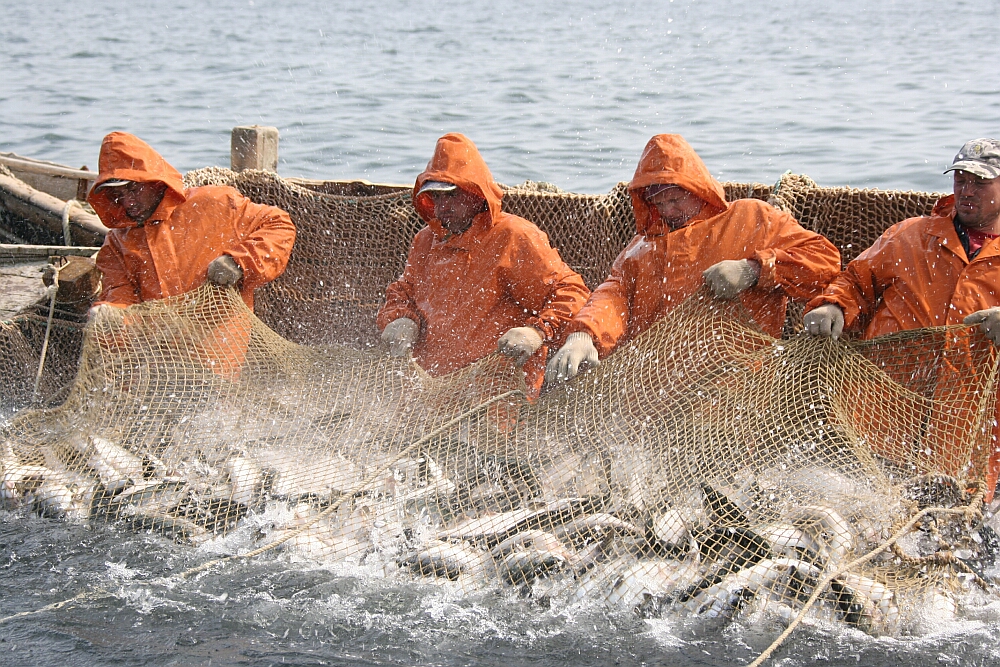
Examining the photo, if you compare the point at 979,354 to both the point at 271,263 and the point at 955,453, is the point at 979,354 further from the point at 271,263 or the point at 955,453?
the point at 271,263

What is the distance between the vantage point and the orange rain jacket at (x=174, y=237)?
571 centimetres

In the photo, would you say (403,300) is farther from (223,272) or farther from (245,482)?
(245,482)

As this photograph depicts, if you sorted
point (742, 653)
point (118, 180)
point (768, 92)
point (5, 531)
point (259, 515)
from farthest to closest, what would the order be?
1. point (768, 92)
2. point (118, 180)
3. point (5, 531)
4. point (259, 515)
5. point (742, 653)

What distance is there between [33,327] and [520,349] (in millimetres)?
3487

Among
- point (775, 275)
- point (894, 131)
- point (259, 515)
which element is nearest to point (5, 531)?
point (259, 515)

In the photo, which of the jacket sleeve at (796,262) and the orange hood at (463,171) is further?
the orange hood at (463,171)

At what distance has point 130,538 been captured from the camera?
444 centimetres

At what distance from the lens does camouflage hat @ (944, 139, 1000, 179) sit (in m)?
4.04

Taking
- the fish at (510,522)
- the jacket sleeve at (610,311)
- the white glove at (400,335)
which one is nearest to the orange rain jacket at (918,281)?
the jacket sleeve at (610,311)

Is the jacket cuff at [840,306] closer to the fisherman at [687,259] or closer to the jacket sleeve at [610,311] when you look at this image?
the fisherman at [687,259]

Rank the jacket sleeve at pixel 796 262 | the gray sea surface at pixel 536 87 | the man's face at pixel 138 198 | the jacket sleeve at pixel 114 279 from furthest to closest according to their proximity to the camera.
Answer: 1. the gray sea surface at pixel 536 87
2. the jacket sleeve at pixel 114 279
3. the man's face at pixel 138 198
4. the jacket sleeve at pixel 796 262

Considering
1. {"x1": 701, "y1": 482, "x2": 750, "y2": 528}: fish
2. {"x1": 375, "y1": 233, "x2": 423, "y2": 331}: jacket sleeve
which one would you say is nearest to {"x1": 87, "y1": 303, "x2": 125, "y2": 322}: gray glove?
{"x1": 375, "y1": 233, "x2": 423, "y2": 331}: jacket sleeve

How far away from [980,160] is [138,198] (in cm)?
424

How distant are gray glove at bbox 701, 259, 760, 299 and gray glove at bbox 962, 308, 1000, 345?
90 centimetres
